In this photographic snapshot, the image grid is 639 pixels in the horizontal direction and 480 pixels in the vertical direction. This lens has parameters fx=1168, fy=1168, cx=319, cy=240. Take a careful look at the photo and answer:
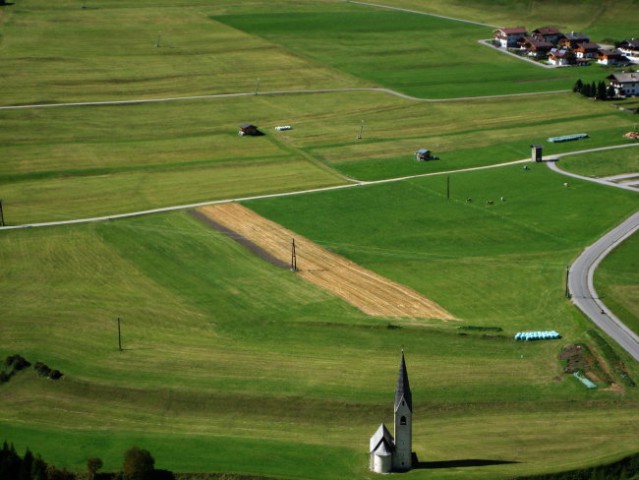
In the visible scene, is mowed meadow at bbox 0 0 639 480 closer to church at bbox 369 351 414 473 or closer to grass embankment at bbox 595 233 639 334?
grass embankment at bbox 595 233 639 334

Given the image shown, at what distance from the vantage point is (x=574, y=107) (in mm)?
175750

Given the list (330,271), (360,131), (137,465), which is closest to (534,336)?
(330,271)

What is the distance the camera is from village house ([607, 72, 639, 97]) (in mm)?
181500

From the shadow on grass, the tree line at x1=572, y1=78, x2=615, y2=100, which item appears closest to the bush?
the shadow on grass

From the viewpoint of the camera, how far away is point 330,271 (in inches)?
4338

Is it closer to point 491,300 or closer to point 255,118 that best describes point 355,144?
point 255,118

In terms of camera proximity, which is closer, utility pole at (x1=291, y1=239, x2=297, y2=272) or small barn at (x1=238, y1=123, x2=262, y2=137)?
utility pole at (x1=291, y1=239, x2=297, y2=272)

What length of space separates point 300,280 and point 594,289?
87.0 feet

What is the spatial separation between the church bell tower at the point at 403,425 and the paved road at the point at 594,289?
2415cm

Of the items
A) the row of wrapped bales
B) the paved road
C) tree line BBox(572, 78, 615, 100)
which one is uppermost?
tree line BBox(572, 78, 615, 100)

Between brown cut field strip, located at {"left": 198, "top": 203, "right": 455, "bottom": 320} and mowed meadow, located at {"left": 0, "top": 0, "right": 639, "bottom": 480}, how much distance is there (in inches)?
68.4

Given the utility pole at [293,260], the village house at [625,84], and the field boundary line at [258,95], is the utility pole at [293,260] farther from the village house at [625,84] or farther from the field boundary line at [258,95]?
the village house at [625,84]

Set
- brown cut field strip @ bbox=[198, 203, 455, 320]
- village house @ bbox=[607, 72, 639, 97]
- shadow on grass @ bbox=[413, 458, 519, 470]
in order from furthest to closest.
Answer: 1. village house @ bbox=[607, 72, 639, 97]
2. brown cut field strip @ bbox=[198, 203, 455, 320]
3. shadow on grass @ bbox=[413, 458, 519, 470]

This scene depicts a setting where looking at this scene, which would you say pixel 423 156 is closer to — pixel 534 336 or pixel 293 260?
pixel 293 260
